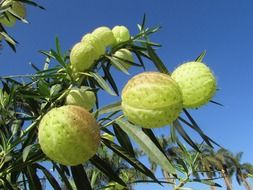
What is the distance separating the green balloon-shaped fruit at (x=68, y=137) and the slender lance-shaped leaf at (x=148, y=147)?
17 centimetres

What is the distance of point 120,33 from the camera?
1889mm

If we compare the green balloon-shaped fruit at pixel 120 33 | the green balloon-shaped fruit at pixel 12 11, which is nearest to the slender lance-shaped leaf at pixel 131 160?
the green balloon-shaped fruit at pixel 120 33

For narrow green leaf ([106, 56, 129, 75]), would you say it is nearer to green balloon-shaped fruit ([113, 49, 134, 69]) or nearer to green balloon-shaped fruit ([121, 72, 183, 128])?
green balloon-shaped fruit ([113, 49, 134, 69])

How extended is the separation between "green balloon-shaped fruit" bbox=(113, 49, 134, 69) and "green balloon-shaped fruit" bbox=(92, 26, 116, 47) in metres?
0.06

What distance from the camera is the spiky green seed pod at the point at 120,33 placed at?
1.88 metres

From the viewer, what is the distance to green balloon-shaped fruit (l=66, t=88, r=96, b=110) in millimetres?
1395

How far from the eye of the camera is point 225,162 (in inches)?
1630

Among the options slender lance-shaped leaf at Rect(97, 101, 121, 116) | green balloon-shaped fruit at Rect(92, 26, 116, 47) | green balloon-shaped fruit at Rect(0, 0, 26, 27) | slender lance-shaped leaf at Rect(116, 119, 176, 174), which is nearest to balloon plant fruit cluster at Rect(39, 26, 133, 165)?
slender lance-shaped leaf at Rect(116, 119, 176, 174)

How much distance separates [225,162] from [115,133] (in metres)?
41.6

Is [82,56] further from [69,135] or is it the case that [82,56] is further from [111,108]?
[69,135]

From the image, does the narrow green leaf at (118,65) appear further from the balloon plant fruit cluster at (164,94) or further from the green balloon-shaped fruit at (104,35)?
the balloon plant fruit cluster at (164,94)

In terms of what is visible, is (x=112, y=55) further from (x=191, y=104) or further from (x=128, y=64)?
(x=191, y=104)

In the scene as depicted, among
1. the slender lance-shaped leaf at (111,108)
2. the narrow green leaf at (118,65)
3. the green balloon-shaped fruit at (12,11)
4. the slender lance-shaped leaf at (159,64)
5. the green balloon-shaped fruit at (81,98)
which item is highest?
the green balloon-shaped fruit at (12,11)

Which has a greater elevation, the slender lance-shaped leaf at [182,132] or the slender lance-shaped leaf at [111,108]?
the slender lance-shaped leaf at [111,108]
